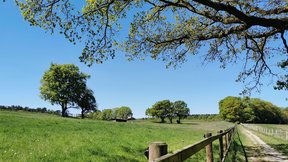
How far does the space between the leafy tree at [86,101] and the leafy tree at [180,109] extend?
2556 inches

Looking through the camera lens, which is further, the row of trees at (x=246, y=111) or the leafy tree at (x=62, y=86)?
the row of trees at (x=246, y=111)

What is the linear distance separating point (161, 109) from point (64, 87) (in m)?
70.2

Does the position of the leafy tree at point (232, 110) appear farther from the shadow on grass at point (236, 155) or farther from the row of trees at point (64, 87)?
the shadow on grass at point (236, 155)

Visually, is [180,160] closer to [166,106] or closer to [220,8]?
[220,8]

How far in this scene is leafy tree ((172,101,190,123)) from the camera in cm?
14843

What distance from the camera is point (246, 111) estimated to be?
482 feet

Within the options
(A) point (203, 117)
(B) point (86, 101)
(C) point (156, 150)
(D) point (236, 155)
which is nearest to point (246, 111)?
(A) point (203, 117)

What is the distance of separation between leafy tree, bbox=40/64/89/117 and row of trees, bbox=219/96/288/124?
82.6 metres

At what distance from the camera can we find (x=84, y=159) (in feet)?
37.7

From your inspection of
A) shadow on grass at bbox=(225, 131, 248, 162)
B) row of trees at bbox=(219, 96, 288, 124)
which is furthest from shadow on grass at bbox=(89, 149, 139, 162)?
row of trees at bbox=(219, 96, 288, 124)

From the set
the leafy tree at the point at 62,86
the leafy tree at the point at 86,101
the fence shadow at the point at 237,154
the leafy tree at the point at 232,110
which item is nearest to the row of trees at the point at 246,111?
the leafy tree at the point at 232,110

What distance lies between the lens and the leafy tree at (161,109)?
471 ft

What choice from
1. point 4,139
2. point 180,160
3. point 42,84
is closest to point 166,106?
point 42,84

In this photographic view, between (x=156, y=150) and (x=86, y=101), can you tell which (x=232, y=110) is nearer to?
(x=86, y=101)
